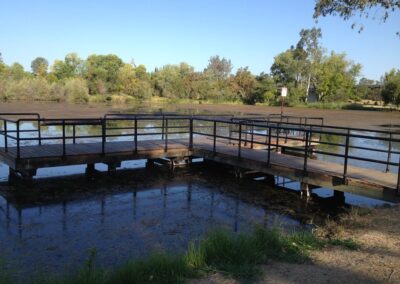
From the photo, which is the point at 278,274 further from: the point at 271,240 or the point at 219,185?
the point at 219,185

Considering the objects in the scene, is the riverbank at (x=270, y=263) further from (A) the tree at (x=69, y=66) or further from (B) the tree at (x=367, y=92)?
(A) the tree at (x=69, y=66)

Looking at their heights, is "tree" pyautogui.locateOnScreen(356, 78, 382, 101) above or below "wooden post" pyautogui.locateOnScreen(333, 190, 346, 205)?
above

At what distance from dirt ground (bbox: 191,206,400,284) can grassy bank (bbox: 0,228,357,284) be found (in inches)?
6.2

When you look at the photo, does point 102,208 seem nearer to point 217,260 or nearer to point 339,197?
point 217,260

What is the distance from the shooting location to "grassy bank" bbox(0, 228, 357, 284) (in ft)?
14.7

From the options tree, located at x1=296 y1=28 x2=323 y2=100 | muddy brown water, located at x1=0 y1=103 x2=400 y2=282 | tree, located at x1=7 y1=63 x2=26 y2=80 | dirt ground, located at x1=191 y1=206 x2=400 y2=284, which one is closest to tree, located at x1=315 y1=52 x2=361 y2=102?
tree, located at x1=296 y1=28 x2=323 y2=100

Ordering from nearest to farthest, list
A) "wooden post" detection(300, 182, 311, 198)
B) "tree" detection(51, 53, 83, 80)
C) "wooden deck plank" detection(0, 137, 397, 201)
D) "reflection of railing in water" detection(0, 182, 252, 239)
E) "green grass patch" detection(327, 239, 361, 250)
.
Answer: "green grass patch" detection(327, 239, 361, 250) < "reflection of railing in water" detection(0, 182, 252, 239) < "wooden deck plank" detection(0, 137, 397, 201) < "wooden post" detection(300, 182, 311, 198) < "tree" detection(51, 53, 83, 80)

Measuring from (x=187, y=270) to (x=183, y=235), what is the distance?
2.65 m

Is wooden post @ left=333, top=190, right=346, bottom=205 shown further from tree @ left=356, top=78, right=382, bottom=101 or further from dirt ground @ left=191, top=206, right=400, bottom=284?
tree @ left=356, top=78, right=382, bottom=101

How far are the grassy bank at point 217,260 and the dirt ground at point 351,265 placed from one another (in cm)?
16

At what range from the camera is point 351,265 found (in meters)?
4.95

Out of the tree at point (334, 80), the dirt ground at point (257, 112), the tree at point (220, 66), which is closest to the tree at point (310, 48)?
the tree at point (334, 80)

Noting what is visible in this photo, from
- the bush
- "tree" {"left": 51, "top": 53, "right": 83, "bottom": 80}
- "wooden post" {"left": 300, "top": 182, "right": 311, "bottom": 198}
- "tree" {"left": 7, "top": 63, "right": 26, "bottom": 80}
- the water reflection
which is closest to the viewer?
the water reflection

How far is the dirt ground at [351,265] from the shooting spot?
14.8 feet
